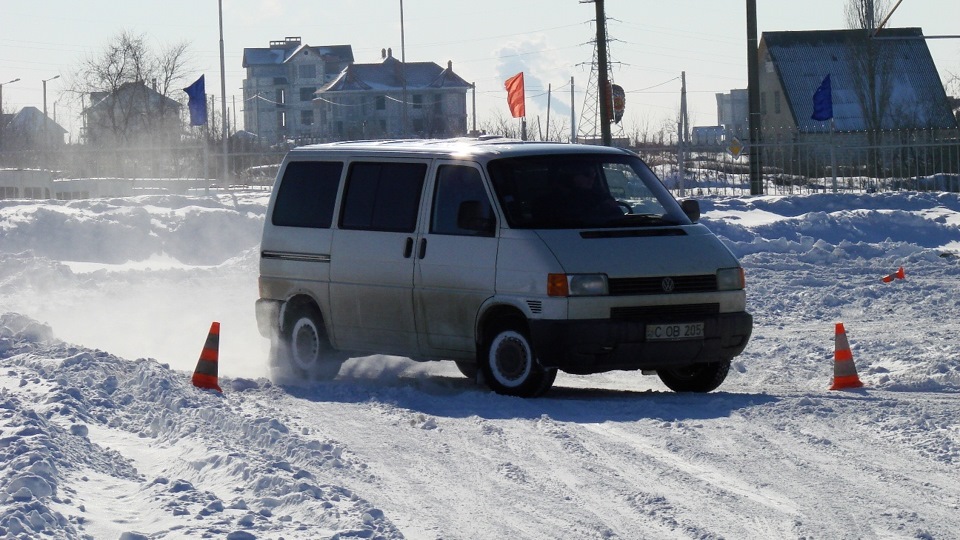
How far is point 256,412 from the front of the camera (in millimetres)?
9477

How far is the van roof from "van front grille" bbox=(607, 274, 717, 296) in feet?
4.30

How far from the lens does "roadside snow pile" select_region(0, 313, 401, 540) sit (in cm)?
642

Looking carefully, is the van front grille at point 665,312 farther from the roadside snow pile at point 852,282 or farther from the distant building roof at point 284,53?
the distant building roof at point 284,53

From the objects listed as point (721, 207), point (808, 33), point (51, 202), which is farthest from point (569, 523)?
point (808, 33)

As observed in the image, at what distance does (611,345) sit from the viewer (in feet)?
33.9

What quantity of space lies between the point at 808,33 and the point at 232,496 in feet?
228

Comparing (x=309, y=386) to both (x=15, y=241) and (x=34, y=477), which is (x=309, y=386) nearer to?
(x=34, y=477)

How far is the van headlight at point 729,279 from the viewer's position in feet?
35.5

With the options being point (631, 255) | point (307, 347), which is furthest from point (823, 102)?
point (631, 255)

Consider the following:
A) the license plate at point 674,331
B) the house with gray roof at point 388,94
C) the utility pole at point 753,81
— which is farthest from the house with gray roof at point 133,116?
the license plate at point 674,331

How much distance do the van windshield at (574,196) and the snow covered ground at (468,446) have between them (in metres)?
1.29

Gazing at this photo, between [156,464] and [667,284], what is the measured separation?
4.10 meters

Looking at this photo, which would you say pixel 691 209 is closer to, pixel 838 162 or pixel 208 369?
pixel 208 369

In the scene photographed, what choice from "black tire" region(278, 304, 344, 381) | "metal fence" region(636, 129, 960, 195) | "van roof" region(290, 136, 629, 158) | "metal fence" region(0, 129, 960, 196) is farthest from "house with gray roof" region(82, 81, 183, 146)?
"van roof" region(290, 136, 629, 158)
